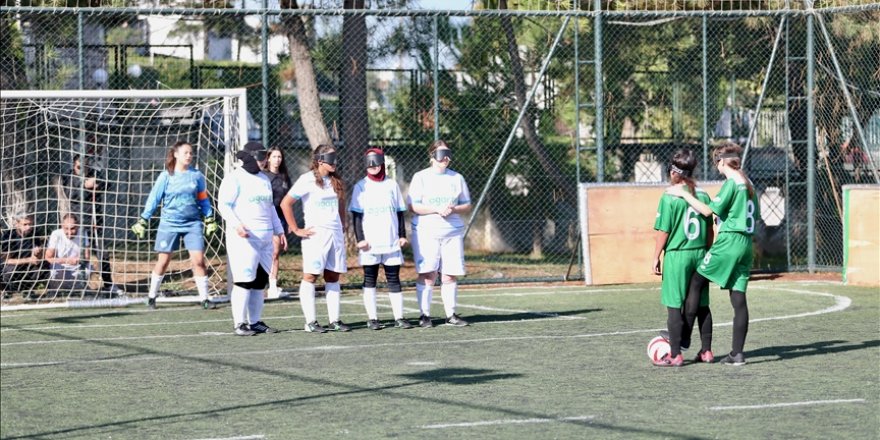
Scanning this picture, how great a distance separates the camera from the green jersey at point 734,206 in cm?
1084

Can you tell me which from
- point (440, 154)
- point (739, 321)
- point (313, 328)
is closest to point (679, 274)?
point (739, 321)

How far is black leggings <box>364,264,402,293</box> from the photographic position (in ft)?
44.4

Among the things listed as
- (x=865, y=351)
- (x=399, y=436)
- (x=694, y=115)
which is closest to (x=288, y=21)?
(x=694, y=115)

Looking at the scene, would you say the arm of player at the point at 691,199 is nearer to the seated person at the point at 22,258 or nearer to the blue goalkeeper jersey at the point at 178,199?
the blue goalkeeper jersey at the point at 178,199

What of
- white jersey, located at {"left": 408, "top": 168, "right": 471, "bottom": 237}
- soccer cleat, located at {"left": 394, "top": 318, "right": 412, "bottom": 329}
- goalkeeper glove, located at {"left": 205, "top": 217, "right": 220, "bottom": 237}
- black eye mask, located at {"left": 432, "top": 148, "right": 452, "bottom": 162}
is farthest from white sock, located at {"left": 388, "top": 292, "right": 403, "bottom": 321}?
goalkeeper glove, located at {"left": 205, "top": 217, "right": 220, "bottom": 237}

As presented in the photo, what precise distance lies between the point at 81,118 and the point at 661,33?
8992mm

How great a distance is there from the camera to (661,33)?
2134 cm

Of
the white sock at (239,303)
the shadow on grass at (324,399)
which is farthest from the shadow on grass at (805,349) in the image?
the white sock at (239,303)

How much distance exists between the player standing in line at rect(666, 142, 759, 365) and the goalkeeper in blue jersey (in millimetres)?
6542

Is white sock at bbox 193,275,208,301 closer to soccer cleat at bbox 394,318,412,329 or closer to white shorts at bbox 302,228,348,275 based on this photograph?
white shorts at bbox 302,228,348,275

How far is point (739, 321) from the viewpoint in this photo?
35.8ft

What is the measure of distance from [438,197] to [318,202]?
122 centimetres

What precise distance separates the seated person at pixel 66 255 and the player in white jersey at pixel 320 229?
440cm

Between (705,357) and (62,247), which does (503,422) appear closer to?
(705,357)
